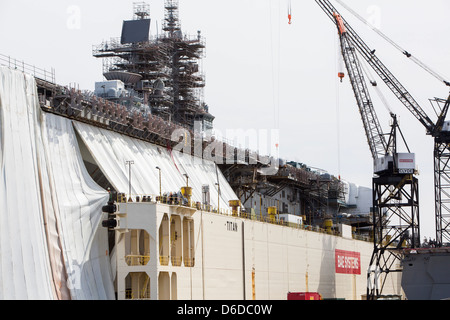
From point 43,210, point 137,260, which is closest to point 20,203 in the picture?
point 43,210

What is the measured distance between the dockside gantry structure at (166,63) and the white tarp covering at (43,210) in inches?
1722

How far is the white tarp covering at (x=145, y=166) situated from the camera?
245ft

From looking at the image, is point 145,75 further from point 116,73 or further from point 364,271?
point 364,271

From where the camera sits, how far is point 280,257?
98562 millimetres

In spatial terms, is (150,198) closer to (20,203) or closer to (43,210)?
(43,210)

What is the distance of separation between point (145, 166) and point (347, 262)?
53.1 meters

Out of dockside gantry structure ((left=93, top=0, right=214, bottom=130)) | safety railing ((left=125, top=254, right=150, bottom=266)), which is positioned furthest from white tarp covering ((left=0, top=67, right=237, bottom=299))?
dockside gantry structure ((left=93, top=0, right=214, bottom=130))

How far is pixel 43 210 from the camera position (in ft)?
208

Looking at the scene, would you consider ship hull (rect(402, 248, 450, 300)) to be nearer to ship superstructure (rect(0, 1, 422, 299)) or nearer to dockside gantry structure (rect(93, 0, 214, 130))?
ship superstructure (rect(0, 1, 422, 299))

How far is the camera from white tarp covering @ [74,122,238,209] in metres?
74.6

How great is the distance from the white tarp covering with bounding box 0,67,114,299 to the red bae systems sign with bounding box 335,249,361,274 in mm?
59030

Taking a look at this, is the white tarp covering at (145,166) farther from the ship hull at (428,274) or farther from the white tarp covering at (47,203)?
the ship hull at (428,274)

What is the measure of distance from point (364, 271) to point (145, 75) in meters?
49.8
